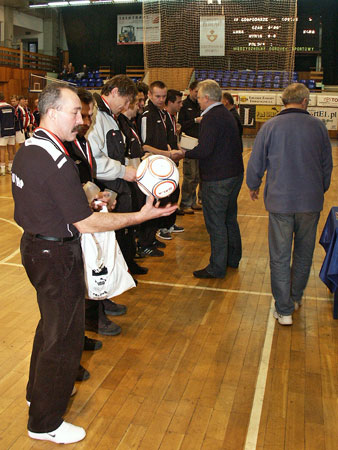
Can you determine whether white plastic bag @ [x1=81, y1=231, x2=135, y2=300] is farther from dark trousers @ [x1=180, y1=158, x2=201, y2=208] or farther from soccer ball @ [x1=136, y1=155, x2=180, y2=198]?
dark trousers @ [x1=180, y1=158, x2=201, y2=208]

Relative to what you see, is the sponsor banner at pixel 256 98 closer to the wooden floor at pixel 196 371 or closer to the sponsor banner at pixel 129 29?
the sponsor banner at pixel 129 29

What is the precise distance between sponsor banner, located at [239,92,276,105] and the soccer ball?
56.9 feet

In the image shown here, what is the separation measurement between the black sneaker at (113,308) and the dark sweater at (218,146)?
1.49 metres

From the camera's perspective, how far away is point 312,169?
142 inches

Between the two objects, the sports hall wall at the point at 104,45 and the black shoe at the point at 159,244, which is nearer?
the black shoe at the point at 159,244

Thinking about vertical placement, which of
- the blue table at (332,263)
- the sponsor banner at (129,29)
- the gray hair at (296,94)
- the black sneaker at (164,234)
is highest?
the sponsor banner at (129,29)

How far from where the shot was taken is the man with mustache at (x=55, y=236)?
2.10 meters

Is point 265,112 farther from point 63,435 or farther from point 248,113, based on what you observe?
point 63,435

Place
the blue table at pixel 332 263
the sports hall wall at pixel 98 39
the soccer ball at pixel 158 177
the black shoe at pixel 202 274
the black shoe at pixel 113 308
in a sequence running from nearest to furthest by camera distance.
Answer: the soccer ball at pixel 158 177 → the blue table at pixel 332 263 → the black shoe at pixel 113 308 → the black shoe at pixel 202 274 → the sports hall wall at pixel 98 39

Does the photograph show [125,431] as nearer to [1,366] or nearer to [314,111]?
[1,366]

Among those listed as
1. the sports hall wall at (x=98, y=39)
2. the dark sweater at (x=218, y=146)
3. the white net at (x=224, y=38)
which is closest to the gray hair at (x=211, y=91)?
the dark sweater at (x=218, y=146)

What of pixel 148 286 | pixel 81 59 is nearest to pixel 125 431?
pixel 148 286

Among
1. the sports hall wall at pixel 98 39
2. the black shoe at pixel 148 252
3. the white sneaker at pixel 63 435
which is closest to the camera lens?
the white sneaker at pixel 63 435

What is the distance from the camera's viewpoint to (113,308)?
4.04m
